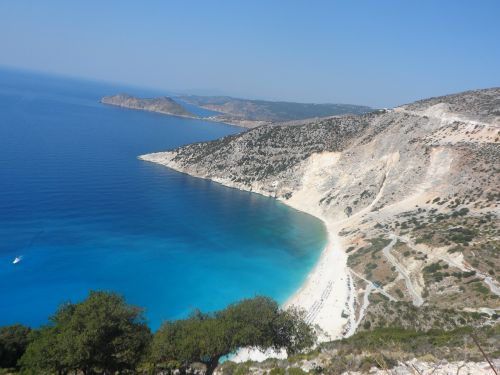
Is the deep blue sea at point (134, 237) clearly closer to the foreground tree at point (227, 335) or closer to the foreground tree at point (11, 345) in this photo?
the foreground tree at point (11, 345)

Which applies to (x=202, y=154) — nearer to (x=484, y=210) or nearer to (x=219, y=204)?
(x=219, y=204)

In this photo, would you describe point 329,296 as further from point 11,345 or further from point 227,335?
point 11,345

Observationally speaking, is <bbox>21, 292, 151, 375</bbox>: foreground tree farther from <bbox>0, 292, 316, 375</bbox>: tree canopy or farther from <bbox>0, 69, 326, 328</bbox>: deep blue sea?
<bbox>0, 69, 326, 328</bbox>: deep blue sea

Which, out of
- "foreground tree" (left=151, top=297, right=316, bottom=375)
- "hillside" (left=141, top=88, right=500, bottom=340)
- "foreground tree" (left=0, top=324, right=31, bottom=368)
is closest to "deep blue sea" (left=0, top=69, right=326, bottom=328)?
"hillside" (left=141, top=88, right=500, bottom=340)

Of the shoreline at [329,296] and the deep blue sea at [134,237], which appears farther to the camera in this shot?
the deep blue sea at [134,237]

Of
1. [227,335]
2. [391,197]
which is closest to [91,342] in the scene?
[227,335]

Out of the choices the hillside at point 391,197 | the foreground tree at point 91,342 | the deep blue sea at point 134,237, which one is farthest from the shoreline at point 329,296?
the foreground tree at point 91,342
